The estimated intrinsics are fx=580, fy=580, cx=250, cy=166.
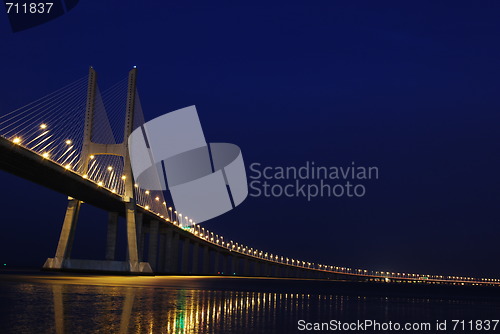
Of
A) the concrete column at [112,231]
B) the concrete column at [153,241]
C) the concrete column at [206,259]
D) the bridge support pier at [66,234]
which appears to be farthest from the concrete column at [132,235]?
the concrete column at [206,259]

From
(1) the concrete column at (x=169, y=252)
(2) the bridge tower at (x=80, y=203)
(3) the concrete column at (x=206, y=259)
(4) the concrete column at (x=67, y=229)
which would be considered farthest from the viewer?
(3) the concrete column at (x=206, y=259)

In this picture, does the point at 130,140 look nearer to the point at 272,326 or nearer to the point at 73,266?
the point at 73,266

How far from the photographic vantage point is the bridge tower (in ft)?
166

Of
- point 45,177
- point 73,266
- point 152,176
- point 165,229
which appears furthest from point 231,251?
point 45,177

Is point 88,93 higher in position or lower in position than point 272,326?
higher

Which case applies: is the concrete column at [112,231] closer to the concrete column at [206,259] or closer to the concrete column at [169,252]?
the concrete column at [169,252]

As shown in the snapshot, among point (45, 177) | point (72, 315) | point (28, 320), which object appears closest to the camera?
point (28, 320)

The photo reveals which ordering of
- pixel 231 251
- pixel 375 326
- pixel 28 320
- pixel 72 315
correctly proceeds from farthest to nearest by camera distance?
pixel 231 251
pixel 375 326
pixel 72 315
pixel 28 320

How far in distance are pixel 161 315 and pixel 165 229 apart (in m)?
67.0

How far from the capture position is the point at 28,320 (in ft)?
37.2

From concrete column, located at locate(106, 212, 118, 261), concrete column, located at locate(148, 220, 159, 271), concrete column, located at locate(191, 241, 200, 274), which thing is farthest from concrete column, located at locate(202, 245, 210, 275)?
concrete column, located at locate(106, 212, 118, 261)

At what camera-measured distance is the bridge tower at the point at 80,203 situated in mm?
50666

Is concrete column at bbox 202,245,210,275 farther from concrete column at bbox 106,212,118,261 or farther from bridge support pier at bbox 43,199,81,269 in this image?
bridge support pier at bbox 43,199,81,269

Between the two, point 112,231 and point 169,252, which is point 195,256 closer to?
point 169,252
